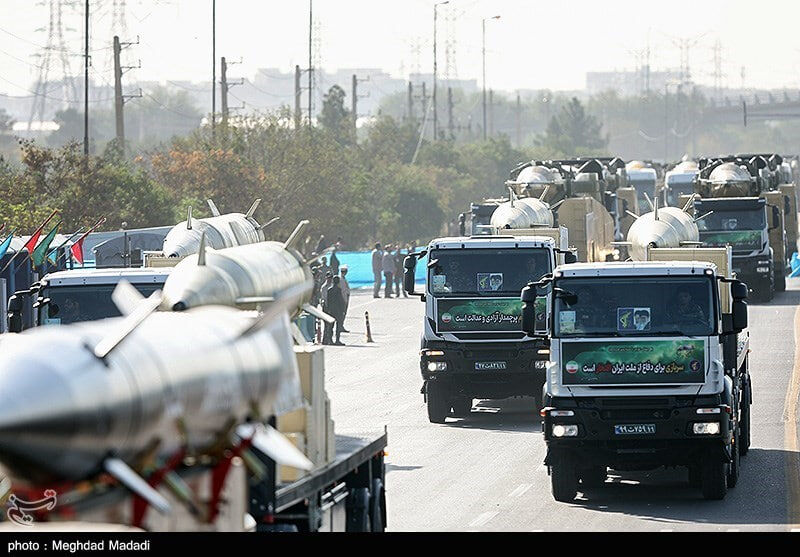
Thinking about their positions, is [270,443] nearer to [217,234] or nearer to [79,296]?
[79,296]

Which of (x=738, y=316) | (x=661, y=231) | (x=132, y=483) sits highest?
(x=661, y=231)

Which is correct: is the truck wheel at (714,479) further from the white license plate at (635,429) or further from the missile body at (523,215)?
the missile body at (523,215)

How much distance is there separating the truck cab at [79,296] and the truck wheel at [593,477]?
5.10 m

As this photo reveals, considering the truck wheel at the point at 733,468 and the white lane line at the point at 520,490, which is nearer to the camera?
the white lane line at the point at 520,490

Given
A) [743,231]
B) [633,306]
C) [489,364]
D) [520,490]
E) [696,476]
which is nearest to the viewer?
[633,306]

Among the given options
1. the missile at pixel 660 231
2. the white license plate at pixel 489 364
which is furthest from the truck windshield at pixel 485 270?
the missile at pixel 660 231

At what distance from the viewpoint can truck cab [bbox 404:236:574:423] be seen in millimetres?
25266

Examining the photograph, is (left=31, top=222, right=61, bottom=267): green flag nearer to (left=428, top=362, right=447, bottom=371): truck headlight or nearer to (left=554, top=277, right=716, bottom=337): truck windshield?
(left=428, top=362, right=447, bottom=371): truck headlight

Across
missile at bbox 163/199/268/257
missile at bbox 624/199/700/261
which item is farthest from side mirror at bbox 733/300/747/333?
missile at bbox 624/199/700/261

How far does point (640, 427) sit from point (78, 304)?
6.18m

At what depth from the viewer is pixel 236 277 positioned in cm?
1267

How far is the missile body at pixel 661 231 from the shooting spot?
34.7 meters
